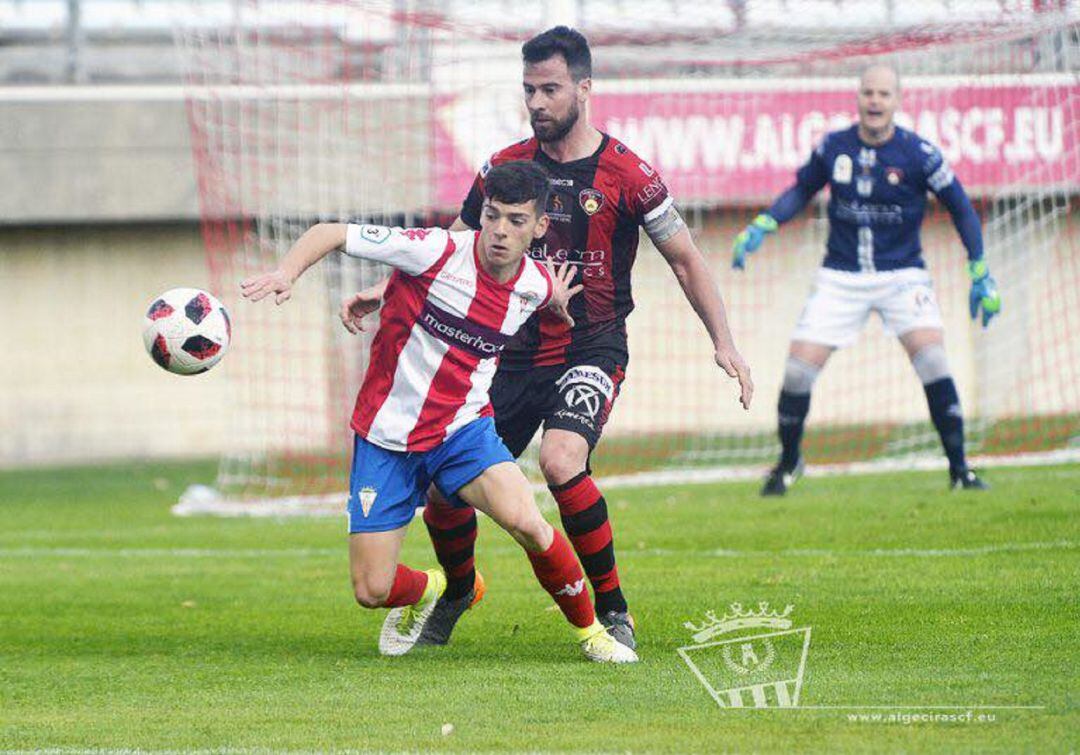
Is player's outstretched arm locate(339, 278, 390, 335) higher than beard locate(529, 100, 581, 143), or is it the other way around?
beard locate(529, 100, 581, 143)

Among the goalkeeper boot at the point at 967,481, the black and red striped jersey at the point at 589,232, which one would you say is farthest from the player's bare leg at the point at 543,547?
the goalkeeper boot at the point at 967,481

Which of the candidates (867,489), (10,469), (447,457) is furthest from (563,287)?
(10,469)

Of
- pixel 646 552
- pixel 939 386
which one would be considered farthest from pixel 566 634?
pixel 939 386

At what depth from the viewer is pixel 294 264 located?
6.36 metres

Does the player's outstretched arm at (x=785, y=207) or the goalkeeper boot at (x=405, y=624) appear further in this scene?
the player's outstretched arm at (x=785, y=207)

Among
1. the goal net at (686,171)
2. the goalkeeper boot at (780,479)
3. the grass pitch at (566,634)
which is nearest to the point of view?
the grass pitch at (566,634)

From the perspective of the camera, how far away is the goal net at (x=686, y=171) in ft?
45.5

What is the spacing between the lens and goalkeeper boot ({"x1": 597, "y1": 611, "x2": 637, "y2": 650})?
23.0 feet

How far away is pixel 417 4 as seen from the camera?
45.7ft

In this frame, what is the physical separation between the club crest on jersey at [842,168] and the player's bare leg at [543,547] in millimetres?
5221

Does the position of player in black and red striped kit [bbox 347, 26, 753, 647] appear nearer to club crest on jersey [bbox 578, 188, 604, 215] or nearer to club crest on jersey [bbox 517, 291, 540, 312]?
club crest on jersey [bbox 578, 188, 604, 215]

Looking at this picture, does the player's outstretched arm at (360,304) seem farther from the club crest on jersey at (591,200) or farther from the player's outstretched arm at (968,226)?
the player's outstretched arm at (968,226)

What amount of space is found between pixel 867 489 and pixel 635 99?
5.24 metres

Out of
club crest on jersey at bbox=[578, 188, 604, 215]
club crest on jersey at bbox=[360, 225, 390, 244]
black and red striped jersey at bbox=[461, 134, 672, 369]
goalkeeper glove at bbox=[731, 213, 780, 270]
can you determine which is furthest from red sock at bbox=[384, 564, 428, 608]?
goalkeeper glove at bbox=[731, 213, 780, 270]
